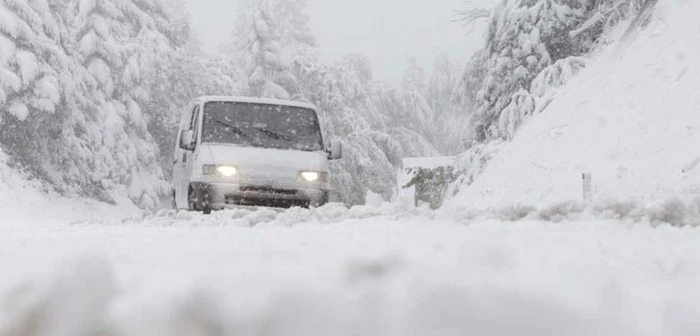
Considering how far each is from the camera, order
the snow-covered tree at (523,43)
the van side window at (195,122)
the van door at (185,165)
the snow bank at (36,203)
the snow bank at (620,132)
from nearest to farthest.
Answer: the van door at (185,165)
the van side window at (195,122)
the snow bank at (620,132)
the snow-covered tree at (523,43)
the snow bank at (36,203)

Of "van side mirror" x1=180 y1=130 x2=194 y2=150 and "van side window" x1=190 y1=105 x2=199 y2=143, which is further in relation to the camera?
"van side window" x1=190 y1=105 x2=199 y2=143

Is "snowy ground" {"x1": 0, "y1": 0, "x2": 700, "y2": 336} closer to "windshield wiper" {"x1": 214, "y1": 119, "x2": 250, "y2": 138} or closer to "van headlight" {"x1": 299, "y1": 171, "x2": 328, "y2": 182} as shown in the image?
"van headlight" {"x1": 299, "y1": 171, "x2": 328, "y2": 182}

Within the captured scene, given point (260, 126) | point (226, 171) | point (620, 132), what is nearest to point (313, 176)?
point (260, 126)

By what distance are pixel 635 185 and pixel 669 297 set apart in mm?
10292

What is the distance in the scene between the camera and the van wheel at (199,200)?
11.2m

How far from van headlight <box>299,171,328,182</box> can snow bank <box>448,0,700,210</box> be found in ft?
7.96

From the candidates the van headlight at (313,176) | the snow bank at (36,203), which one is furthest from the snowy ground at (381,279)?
the snow bank at (36,203)

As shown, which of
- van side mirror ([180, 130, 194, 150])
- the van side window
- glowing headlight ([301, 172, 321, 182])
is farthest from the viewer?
the van side window

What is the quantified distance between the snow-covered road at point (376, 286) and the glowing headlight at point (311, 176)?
8.88m

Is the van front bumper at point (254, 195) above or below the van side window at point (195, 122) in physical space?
below

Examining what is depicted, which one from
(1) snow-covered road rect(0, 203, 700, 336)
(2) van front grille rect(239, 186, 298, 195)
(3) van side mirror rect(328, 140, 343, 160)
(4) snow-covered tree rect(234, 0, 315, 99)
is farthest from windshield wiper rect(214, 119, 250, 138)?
(4) snow-covered tree rect(234, 0, 315, 99)

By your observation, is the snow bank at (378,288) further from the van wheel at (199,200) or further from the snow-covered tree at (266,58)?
the snow-covered tree at (266,58)

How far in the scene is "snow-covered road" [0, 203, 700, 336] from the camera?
1952 mm

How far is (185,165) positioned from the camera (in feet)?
40.1
